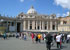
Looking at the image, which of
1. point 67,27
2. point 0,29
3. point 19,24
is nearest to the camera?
point 0,29

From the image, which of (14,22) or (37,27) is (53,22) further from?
(14,22)

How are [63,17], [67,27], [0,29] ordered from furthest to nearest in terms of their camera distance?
[63,17], [67,27], [0,29]

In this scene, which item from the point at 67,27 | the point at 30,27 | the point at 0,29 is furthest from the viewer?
the point at 30,27

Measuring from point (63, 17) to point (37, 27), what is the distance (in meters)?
25.1

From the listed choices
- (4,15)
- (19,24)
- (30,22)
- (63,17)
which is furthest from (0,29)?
(63,17)

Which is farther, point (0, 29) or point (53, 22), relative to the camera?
point (53, 22)

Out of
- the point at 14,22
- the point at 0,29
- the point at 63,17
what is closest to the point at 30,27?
the point at 14,22

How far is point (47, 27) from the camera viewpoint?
77562mm

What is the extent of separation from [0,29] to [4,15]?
25278 mm

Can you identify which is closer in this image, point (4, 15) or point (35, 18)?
point (4, 15)

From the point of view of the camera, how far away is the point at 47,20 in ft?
254

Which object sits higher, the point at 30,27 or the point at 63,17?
the point at 63,17

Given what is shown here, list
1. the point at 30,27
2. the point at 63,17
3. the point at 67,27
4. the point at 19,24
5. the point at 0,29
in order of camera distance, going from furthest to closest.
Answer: the point at 63,17 < the point at 30,27 < the point at 19,24 < the point at 67,27 < the point at 0,29

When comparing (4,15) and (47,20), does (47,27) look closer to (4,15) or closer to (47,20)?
(47,20)
